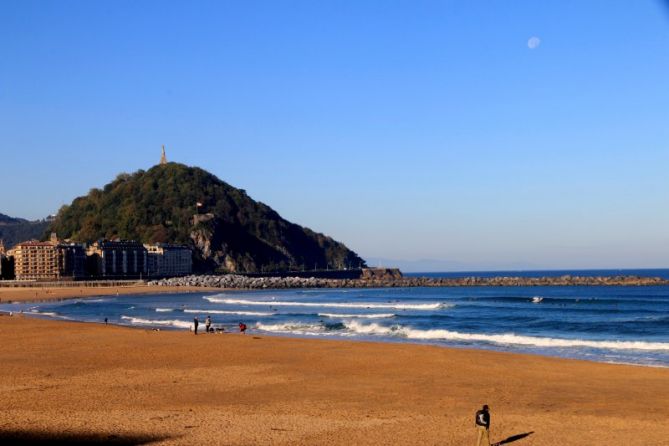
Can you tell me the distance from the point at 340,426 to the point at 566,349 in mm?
18264

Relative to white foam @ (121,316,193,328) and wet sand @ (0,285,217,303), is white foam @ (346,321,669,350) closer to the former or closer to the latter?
white foam @ (121,316,193,328)

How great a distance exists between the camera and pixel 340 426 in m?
14.2

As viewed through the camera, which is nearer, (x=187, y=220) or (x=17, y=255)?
(x=17, y=255)

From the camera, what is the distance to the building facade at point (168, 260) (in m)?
163

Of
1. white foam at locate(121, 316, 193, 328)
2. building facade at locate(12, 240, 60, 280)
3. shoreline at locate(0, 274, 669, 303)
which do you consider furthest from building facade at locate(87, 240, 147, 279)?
white foam at locate(121, 316, 193, 328)

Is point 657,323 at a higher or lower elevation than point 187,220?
lower

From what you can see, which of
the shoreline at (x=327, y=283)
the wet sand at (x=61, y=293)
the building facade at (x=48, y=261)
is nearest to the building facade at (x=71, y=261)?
the building facade at (x=48, y=261)

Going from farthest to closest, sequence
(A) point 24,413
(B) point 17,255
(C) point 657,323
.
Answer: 1. (B) point 17,255
2. (C) point 657,323
3. (A) point 24,413

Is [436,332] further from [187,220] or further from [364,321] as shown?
[187,220]

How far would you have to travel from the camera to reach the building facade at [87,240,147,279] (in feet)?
505

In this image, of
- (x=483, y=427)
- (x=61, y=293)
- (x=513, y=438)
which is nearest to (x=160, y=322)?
(x=513, y=438)

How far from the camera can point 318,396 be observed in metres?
17.7

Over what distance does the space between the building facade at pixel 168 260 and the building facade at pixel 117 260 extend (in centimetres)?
192

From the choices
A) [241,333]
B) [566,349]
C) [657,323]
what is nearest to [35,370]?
[241,333]
